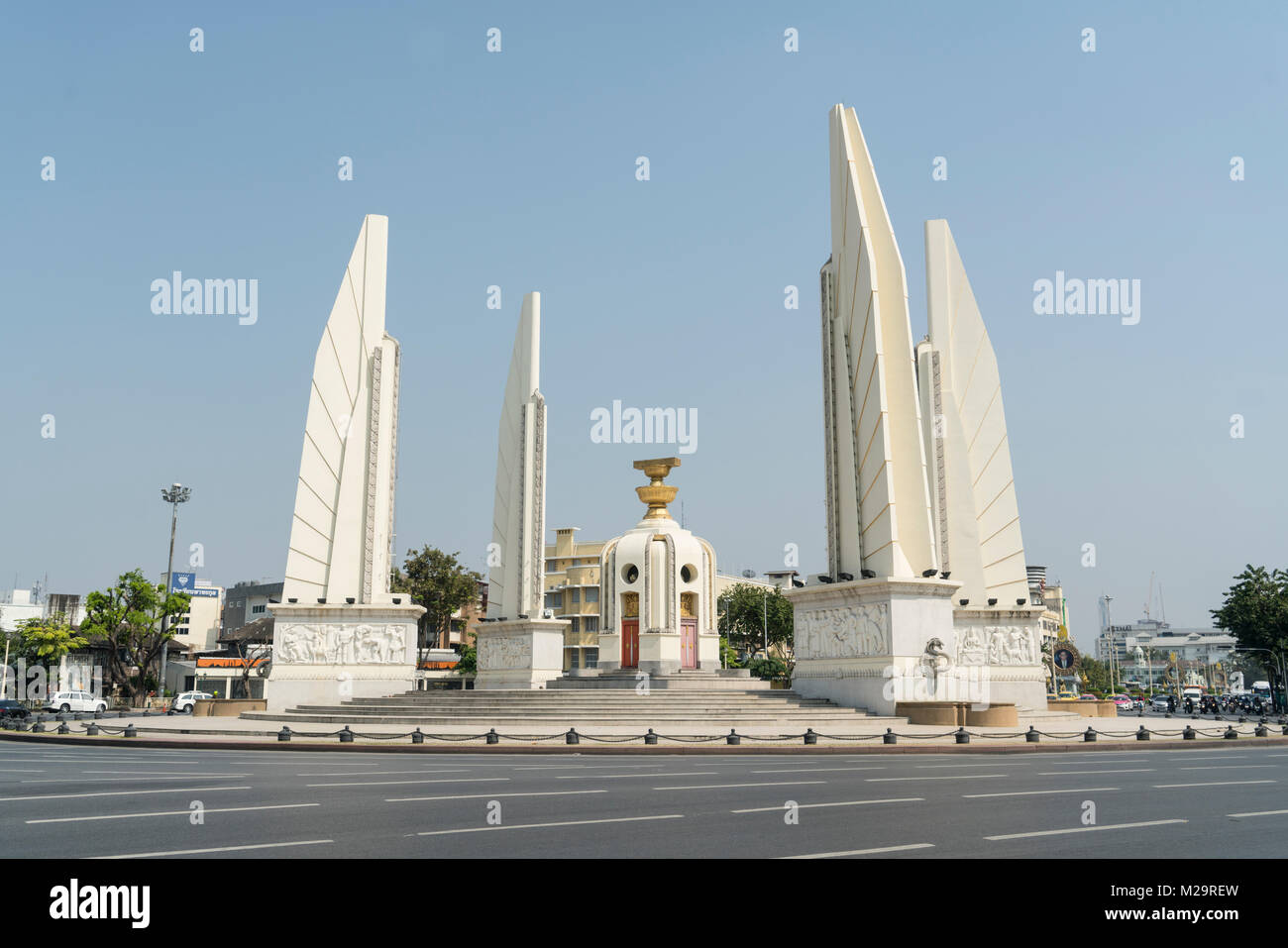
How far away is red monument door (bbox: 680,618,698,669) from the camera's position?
38.1 meters

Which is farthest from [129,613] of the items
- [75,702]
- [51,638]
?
[51,638]

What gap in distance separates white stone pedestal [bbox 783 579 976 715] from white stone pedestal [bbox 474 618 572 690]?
10.5 metres

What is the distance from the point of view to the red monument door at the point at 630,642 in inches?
1503

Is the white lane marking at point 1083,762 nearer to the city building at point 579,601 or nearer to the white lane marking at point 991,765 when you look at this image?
the white lane marking at point 991,765

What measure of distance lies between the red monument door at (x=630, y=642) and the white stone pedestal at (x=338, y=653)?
10046 mm

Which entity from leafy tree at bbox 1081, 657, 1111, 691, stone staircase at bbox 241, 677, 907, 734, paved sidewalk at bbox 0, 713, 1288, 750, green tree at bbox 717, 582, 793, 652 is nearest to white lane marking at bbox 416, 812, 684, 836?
paved sidewalk at bbox 0, 713, 1288, 750

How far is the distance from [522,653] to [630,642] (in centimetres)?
553

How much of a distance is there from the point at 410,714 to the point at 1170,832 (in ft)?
65.4

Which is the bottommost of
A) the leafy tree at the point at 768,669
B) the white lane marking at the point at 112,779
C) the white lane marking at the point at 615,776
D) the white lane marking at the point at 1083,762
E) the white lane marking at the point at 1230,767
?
the leafy tree at the point at 768,669

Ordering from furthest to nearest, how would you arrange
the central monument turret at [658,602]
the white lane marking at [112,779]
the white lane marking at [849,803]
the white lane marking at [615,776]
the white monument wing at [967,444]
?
the central monument turret at [658,602], the white monument wing at [967,444], the white lane marking at [615,776], the white lane marking at [112,779], the white lane marking at [849,803]

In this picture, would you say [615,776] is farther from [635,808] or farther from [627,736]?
[627,736]

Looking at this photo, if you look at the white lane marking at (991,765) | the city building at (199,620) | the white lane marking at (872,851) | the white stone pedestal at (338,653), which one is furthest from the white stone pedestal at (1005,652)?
the city building at (199,620)
